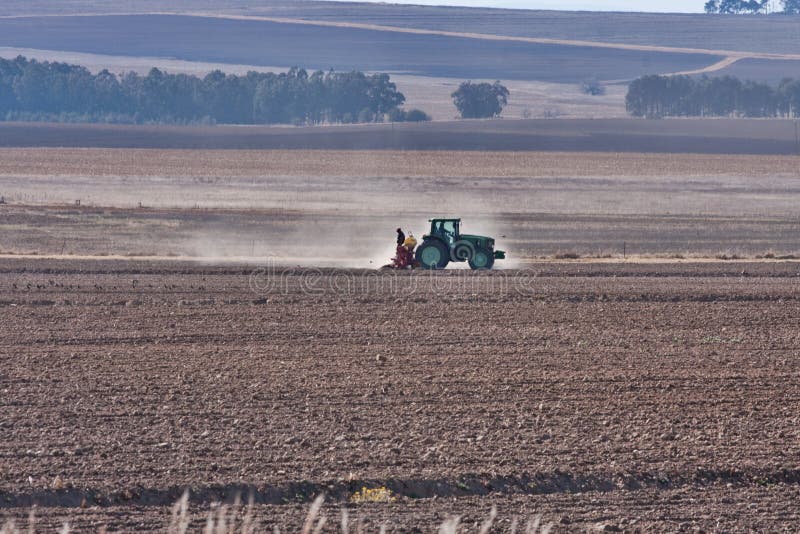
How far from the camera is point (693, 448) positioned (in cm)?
1159

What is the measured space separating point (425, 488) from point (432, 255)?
53.4 ft

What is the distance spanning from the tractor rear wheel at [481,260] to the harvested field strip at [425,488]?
16240 millimetres

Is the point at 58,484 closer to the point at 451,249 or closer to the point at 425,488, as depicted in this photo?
the point at 425,488

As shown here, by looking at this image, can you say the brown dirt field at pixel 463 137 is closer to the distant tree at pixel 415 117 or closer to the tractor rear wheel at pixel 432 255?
the distant tree at pixel 415 117

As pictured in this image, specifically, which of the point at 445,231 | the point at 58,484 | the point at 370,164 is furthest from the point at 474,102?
the point at 58,484

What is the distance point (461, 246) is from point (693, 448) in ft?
50.8

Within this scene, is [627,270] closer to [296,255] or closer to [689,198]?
[296,255]

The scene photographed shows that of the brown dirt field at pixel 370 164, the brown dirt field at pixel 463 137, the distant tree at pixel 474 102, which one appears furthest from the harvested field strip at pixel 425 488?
the distant tree at pixel 474 102

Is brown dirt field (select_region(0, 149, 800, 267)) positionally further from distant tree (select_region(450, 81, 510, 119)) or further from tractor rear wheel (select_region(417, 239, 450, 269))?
distant tree (select_region(450, 81, 510, 119))

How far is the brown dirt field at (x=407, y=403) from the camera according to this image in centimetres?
1003

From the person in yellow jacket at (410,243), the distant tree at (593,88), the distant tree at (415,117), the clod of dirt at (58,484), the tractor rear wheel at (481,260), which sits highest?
the distant tree at (593,88)

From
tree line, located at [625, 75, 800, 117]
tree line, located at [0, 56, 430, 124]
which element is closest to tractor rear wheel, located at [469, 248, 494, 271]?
tree line, located at [0, 56, 430, 124]

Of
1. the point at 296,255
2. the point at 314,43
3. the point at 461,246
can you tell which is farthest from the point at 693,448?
the point at 314,43

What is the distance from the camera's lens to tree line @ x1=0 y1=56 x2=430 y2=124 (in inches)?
5241
